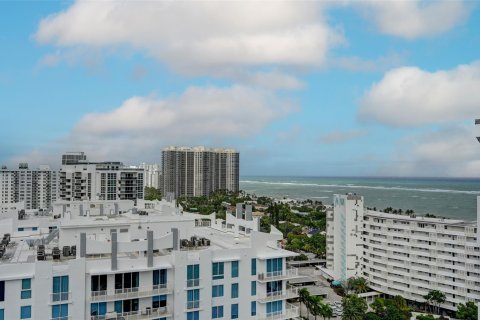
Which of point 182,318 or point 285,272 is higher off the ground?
point 285,272

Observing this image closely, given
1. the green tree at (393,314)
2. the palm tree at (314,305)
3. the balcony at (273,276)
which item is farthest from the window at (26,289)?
the green tree at (393,314)

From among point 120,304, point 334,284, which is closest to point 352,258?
point 334,284

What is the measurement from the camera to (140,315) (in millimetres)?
16781

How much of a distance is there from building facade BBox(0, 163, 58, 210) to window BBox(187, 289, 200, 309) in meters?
67.3

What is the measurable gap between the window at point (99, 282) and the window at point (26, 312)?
7.13ft

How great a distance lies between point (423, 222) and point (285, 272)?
23.1 metres

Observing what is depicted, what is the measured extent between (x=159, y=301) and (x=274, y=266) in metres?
5.26

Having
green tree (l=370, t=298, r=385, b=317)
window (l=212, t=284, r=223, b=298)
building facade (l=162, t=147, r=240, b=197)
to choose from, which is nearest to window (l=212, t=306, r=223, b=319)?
window (l=212, t=284, r=223, b=298)

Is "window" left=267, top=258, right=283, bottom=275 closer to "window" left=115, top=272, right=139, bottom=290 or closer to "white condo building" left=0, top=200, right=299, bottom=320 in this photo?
"white condo building" left=0, top=200, right=299, bottom=320

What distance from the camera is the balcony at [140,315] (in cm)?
1631

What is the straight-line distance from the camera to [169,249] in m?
19.2

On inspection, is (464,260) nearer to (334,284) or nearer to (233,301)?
(334,284)

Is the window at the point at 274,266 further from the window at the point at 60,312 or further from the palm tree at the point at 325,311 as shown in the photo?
the palm tree at the point at 325,311

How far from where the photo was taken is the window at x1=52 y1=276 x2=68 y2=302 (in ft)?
50.6
